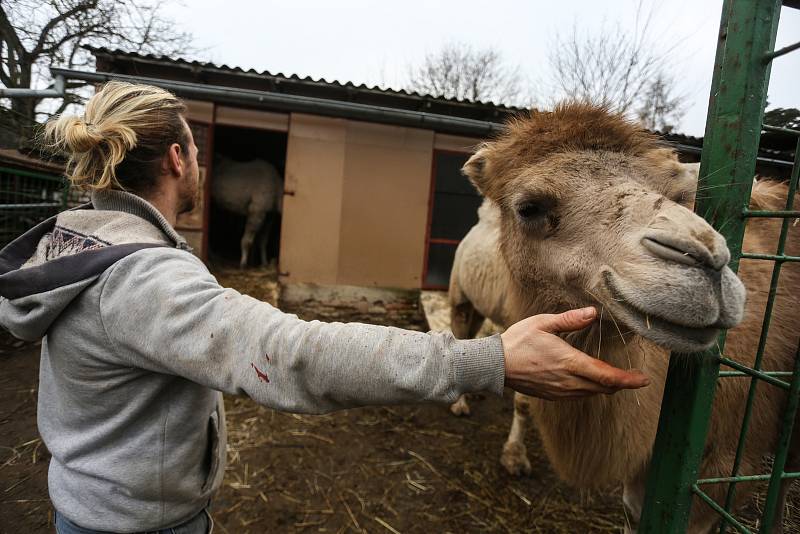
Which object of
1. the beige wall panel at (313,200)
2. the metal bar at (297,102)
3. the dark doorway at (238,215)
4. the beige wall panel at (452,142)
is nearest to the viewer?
the metal bar at (297,102)

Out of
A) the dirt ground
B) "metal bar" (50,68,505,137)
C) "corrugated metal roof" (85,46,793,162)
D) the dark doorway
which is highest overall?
"corrugated metal roof" (85,46,793,162)

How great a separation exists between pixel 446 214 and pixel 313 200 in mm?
2449

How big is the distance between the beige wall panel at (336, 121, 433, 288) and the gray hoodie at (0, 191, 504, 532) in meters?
6.06

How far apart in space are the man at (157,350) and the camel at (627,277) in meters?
0.22

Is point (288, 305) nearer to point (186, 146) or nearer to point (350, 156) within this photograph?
point (350, 156)

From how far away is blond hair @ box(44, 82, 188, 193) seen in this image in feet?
4.38

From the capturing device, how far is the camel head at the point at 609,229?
3.51ft

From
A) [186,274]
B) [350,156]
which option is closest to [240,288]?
[350,156]

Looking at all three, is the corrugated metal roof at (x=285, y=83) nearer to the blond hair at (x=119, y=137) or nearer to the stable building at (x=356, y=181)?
the stable building at (x=356, y=181)

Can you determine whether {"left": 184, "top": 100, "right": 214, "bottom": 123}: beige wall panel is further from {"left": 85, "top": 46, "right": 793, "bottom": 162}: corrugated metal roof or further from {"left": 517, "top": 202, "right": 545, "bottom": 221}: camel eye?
{"left": 517, "top": 202, "right": 545, "bottom": 221}: camel eye

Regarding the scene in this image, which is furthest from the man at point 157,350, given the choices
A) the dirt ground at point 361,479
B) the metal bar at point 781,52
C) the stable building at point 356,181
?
the stable building at point 356,181

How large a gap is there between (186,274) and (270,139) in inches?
399

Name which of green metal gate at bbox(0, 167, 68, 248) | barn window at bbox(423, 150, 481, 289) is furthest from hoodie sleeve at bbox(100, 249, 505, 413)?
barn window at bbox(423, 150, 481, 289)

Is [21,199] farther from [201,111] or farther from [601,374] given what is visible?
[601,374]
